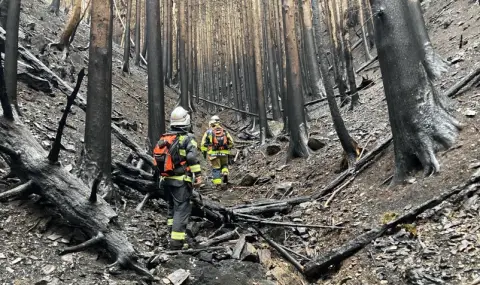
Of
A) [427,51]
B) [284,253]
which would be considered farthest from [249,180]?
[427,51]

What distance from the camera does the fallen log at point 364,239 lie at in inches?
173

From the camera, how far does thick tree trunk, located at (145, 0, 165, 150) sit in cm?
809

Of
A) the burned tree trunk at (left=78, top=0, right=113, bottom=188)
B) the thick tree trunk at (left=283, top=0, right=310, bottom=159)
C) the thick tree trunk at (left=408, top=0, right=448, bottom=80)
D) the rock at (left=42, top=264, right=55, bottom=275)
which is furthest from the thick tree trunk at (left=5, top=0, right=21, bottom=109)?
the thick tree trunk at (left=408, top=0, right=448, bottom=80)

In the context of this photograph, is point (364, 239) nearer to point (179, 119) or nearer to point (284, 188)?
point (179, 119)

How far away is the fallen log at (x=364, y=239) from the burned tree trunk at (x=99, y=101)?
2.94 m

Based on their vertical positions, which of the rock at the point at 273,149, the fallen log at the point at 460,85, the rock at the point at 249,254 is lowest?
the rock at the point at 249,254

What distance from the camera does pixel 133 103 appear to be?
1466 cm

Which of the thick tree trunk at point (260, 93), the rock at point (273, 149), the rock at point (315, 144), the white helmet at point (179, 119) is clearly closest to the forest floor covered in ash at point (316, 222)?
the rock at point (315, 144)

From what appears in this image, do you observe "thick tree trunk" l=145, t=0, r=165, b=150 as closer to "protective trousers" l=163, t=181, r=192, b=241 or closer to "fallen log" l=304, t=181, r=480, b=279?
"protective trousers" l=163, t=181, r=192, b=241

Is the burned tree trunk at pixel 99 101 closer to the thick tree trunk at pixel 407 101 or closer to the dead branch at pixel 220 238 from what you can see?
the dead branch at pixel 220 238

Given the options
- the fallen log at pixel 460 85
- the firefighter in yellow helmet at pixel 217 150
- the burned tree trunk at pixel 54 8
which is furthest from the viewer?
the burned tree trunk at pixel 54 8

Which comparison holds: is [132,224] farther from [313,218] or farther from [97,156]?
[313,218]

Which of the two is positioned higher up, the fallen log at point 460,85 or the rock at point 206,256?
the fallen log at point 460,85

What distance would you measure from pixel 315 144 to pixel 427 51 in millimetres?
3364
